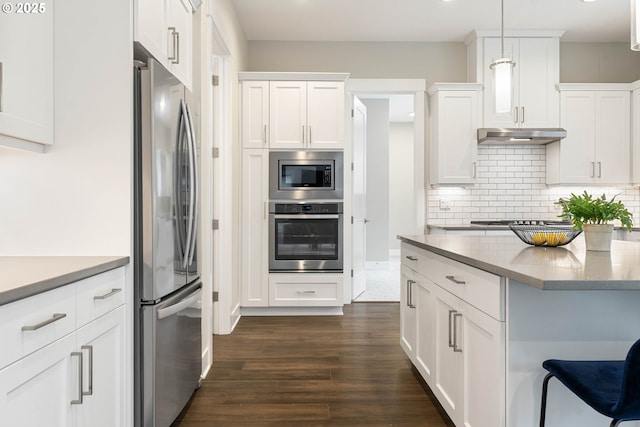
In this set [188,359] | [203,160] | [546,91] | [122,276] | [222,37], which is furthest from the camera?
[546,91]

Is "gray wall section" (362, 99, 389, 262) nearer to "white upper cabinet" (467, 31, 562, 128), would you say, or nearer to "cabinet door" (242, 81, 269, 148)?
"white upper cabinet" (467, 31, 562, 128)

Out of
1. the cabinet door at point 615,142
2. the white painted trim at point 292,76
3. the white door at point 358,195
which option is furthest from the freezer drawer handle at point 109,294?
the cabinet door at point 615,142

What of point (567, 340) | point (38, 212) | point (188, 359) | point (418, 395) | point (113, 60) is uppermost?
point (113, 60)

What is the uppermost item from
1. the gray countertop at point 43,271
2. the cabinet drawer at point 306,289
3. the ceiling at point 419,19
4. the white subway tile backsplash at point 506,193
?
the ceiling at point 419,19

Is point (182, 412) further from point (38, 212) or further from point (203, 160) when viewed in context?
point (203, 160)

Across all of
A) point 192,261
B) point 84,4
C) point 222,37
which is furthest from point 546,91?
point 84,4

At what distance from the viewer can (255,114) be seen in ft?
13.9

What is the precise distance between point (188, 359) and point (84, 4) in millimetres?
1730

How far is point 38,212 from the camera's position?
1.73 m

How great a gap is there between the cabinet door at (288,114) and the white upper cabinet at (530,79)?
191 cm

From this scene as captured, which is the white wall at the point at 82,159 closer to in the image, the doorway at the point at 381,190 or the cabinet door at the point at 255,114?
the cabinet door at the point at 255,114

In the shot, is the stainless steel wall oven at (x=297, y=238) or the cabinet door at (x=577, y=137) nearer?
the stainless steel wall oven at (x=297, y=238)

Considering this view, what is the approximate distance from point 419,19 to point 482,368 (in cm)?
371

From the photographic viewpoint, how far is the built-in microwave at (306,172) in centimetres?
423
